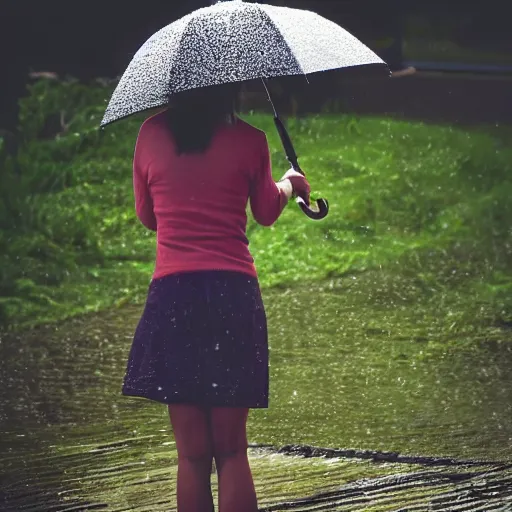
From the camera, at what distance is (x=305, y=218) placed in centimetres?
857

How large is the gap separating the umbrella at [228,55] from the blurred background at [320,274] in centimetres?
147

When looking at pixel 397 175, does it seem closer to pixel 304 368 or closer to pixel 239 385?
pixel 304 368

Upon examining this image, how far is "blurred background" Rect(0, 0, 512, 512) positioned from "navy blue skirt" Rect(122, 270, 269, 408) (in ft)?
3.09

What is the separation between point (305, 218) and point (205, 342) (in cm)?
511

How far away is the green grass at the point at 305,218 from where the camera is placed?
292 inches

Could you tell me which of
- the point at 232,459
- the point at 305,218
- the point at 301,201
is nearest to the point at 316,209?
the point at 301,201

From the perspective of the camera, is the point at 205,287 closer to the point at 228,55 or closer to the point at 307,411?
the point at 228,55

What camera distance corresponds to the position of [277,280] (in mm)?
7512

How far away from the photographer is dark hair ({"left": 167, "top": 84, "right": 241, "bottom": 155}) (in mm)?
3484

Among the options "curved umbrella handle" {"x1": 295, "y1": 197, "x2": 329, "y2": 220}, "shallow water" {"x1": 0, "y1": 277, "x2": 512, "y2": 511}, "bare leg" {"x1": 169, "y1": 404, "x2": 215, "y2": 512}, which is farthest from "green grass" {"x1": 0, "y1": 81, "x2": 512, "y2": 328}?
"bare leg" {"x1": 169, "y1": 404, "x2": 215, "y2": 512}

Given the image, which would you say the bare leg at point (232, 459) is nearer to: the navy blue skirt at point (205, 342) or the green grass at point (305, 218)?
the navy blue skirt at point (205, 342)

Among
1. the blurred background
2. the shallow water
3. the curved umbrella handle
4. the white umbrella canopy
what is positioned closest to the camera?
the white umbrella canopy

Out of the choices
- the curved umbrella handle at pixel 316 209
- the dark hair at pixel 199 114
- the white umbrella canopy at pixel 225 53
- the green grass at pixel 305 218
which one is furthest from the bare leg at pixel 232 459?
the green grass at pixel 305 218

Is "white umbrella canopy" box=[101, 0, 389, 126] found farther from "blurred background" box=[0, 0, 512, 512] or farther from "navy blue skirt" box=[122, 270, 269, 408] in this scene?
"blurred background" box=[0, 0, 512, 512]
